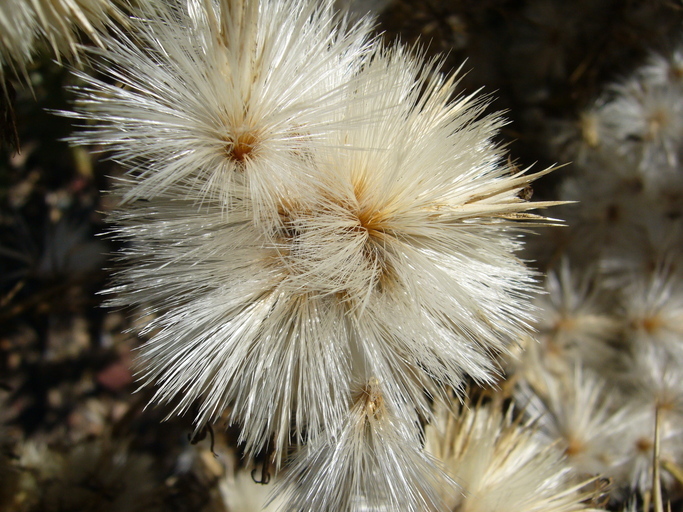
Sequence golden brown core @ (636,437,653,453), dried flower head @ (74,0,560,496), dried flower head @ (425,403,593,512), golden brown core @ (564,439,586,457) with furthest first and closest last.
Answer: golden brown core @ (636,437,653,453)
golden brown core @ (564,439,586,457)
dried flower head @ (425,403,593,512)
dried flower head @ (74,0,560,496)

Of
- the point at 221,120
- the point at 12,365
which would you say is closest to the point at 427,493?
the point at 221,120

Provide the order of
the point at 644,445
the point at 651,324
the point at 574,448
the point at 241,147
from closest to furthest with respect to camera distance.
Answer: the point at 241,147, the point at 574,448, the point at 644,445, the point at 651,324

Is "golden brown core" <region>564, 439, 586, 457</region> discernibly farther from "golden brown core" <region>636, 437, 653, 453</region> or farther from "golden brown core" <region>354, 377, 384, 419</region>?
"golden brown core" <region>354, 377, 384, 419</region>

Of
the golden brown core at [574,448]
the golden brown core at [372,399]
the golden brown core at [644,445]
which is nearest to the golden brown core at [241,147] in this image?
the golden brown core at [372,399]

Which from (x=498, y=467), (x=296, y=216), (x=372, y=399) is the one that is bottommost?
(x=498, y=467)

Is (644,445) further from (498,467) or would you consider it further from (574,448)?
(498,467)

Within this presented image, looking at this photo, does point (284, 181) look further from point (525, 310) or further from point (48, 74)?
point (48, 74)

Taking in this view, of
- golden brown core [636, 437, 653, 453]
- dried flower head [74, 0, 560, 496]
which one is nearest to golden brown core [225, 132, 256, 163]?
dried flower head [74, 0, 560, 496]

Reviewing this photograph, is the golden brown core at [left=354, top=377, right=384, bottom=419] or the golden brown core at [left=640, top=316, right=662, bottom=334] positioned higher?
the golden brown core at [left=640, top=316, right=662, bottom=334]

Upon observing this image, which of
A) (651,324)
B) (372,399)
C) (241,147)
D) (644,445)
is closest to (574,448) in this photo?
(644,445)
